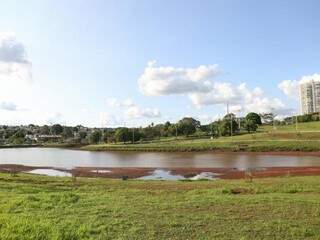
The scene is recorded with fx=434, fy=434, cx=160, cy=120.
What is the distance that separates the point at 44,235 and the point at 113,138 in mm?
158021

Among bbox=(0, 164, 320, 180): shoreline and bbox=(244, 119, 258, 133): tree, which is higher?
bbox=(244, 119, 258, 133): tree

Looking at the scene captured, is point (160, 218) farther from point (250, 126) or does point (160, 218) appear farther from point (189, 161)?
point (250, 126)

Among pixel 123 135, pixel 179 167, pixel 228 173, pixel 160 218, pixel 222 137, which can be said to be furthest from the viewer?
pixel 123 135

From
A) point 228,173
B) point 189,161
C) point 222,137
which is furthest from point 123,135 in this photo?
point 228,173

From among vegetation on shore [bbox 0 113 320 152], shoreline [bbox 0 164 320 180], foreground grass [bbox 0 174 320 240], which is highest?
vegetation on shore [bbox 0 113 320 152]

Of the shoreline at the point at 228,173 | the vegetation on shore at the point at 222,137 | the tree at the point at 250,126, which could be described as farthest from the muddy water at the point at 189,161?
the tree at the point at 250,126

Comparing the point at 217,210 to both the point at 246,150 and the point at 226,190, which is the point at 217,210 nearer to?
the point at 226,190

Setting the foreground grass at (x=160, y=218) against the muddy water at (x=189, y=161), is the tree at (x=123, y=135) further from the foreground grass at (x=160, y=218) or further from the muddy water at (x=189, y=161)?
the foreground grass at (x=160, y=218)

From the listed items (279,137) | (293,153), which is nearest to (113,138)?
(279,137)

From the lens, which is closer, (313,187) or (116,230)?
(116,230)

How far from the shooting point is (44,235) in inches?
433

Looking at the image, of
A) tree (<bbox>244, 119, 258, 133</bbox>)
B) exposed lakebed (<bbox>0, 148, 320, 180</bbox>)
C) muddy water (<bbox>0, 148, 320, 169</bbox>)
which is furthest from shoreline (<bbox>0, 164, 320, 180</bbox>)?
tree (<bbox>244, 119, 258, 133</bbox>)

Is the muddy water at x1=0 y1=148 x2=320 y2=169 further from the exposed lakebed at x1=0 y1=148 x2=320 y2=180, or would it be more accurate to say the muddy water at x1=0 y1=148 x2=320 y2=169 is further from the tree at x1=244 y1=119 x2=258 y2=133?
the tree at x1=244 y1=119 x2=258 y2=133

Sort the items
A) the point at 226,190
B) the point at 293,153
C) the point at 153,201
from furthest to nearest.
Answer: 1. the point at 293,153
2. the point at 226,190
3. the point at 153,201
